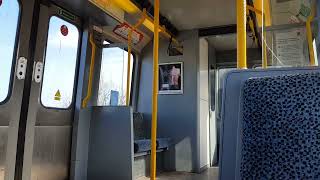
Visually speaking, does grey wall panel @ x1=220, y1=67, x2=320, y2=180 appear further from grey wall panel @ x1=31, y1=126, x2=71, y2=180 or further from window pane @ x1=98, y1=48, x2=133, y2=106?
window pane @ x1=98, y1=48, x2=133, y2=106

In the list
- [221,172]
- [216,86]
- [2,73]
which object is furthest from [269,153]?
[216,86]

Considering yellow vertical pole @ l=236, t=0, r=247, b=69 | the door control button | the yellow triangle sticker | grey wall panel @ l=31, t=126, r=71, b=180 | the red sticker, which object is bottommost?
grey wall panel @ l=31, t=126, r=71, b=180

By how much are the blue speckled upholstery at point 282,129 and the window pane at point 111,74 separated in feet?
10.5

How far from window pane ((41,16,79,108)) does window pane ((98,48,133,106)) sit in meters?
0.56

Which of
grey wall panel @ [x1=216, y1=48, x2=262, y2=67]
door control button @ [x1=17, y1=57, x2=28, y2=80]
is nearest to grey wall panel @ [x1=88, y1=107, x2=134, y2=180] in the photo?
door control button @ [x1=17, y1=57, x2=28, y2=80]

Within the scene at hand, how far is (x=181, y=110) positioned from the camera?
4754 millimetres

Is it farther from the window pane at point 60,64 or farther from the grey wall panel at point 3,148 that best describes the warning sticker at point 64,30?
the grey wall panel at point 3,148

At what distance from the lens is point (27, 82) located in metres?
2.71

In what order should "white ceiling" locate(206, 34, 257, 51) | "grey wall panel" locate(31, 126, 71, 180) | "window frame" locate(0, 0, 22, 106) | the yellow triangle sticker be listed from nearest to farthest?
"window frame" locate(0, 0, 22, 106) < "grey wall panel" locate(31, 126, 71, 180) < the yellow triangle sticker < "white ceiling" locate(206, 34, 257, 51)

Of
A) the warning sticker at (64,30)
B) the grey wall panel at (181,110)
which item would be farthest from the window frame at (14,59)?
the grey wall panel at (181,110)

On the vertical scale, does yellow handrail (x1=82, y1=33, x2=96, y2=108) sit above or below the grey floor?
above

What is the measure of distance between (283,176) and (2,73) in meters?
2.59

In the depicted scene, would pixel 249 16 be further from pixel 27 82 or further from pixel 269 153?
pixel 269 153

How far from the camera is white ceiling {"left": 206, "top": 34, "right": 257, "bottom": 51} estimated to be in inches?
202
